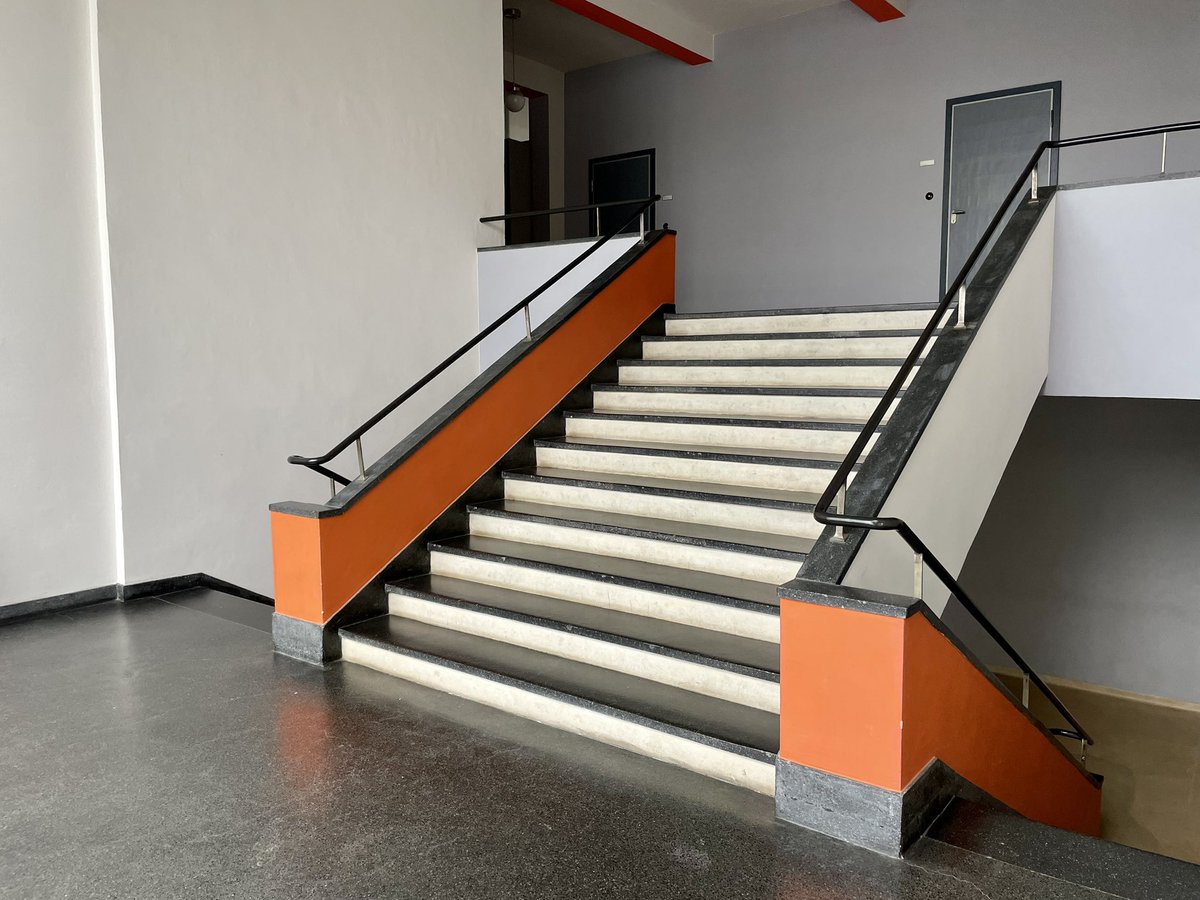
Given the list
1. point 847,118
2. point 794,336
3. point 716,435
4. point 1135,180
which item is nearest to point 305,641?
point 716,435

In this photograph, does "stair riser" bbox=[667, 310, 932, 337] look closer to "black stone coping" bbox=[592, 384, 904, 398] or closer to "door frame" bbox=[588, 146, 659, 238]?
"black stone coping" bbox=[592, 384, 904, 398]

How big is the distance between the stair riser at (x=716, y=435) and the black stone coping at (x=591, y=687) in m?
1.62

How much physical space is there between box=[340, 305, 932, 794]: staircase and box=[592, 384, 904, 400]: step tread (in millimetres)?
12

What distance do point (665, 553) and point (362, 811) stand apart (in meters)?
1.75

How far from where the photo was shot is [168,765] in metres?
3.11

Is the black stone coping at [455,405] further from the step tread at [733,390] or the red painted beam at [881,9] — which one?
the red painted beam at [881,9]

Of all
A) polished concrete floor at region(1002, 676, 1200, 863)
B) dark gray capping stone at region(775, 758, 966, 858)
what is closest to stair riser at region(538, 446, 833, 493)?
dark gray capping stone at region(775, 758, 966, 858)

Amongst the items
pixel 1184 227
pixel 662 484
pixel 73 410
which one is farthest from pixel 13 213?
pixel 1184 227

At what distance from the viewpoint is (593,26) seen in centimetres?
922

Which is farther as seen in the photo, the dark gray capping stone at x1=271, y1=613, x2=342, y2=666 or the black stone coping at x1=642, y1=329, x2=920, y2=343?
the black stone coping at x1=642, y1=329, x2=920, y2=343

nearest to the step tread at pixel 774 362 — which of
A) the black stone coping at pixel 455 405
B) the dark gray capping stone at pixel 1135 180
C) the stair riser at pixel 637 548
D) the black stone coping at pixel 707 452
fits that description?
the black stone coping at pixel 455 405

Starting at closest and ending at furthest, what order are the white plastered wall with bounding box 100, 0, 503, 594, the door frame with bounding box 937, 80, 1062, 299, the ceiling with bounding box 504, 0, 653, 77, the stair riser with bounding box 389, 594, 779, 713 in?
the stair riser with bounding box 389, 594, 779, 713, the white plastered wall with bounding box 100, 0, 503, 594, the door frame with bounding box 937, 80, 1062, 299, the ceiling with bounding box 504, 0, 653, 77

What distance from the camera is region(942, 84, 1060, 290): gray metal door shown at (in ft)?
25.0

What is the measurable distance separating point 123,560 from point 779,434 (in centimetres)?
371
